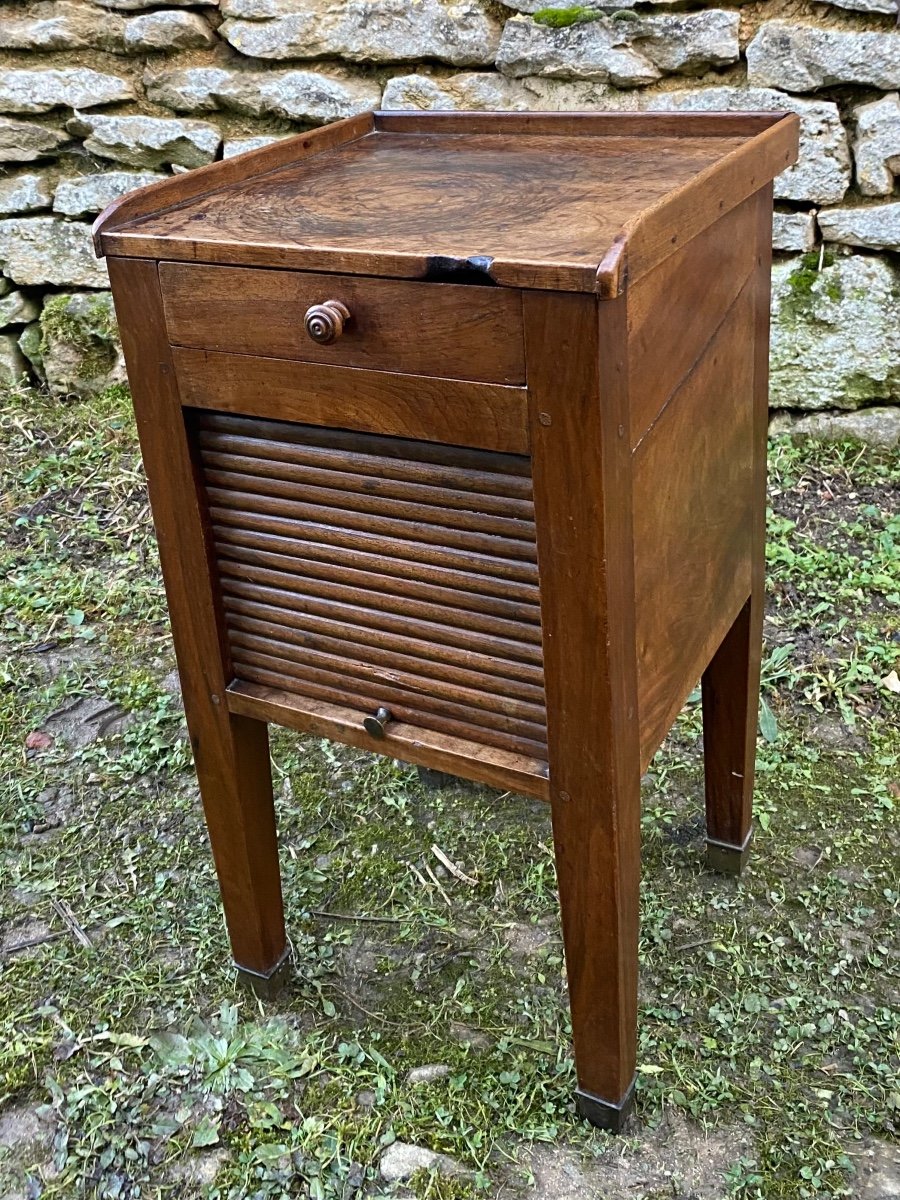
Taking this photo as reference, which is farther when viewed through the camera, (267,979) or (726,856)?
(726,856)

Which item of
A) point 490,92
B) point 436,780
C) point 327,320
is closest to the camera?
point 327,320

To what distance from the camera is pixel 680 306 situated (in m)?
1.20

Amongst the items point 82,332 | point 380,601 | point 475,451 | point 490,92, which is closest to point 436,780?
point 380,601

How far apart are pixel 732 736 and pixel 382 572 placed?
717 millimetres

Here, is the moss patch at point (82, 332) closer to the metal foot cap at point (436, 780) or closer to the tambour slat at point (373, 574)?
the metal foot cap at point (436, 780)

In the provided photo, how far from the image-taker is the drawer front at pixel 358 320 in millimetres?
1054

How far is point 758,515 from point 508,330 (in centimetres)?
73

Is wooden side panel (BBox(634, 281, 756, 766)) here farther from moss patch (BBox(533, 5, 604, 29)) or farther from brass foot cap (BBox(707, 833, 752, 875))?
moss patch (BBox(533, 5, 604, 29))

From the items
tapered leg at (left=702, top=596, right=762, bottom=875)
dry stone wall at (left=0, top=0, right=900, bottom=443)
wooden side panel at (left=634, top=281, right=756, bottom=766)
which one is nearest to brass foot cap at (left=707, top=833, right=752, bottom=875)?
tapered leg at (left=702, top=596, right=762, bottom=875)

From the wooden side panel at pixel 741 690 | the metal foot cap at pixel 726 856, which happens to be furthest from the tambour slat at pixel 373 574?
the metal foot cap at pixel 726 856

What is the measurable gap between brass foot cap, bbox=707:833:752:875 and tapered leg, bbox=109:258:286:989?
684mm

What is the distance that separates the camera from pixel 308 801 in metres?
2.10

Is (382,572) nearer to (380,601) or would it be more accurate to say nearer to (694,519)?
(380,601)

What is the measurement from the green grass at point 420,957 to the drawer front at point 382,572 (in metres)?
0.53
